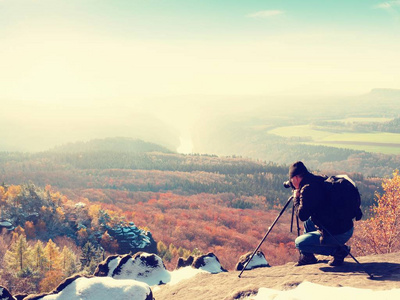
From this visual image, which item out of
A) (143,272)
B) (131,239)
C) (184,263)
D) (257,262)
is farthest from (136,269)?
(131,239)

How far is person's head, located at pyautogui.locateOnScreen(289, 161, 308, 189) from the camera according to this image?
30.9ft

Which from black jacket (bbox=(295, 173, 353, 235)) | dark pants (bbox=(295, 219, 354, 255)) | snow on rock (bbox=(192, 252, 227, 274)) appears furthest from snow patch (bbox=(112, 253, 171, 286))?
black jacket (bbox=(295, 173, 353, 235))

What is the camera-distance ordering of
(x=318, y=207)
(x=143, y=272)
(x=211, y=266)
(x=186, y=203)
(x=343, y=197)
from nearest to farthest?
(x=343, y=197) → (x=318, y=207) → (x=143, y=272) → (x=211, y=266) → (x=186, y=203)

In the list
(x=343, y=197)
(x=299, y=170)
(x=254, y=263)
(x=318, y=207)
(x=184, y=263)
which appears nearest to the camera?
(x=343, y=197)

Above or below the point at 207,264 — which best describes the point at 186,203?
below

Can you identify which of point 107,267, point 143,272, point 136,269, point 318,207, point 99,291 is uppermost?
point 318,207

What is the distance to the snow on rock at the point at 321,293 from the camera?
712 centimetres

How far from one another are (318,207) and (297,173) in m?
1.10

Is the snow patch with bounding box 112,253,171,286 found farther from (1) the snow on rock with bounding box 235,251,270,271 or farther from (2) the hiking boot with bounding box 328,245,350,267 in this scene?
(2) the hiking boot with bounding box 328,245,350,267

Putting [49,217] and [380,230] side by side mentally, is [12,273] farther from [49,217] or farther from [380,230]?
[380,230]

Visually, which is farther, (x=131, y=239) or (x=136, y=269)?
(x=131, y=239)

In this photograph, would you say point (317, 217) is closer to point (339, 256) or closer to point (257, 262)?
point (339, 256)

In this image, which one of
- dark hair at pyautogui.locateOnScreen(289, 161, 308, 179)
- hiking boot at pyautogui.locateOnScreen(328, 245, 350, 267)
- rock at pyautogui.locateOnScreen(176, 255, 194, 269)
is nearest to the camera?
dark hair at pyautogui.locateOnScreen(289, 161, 308, 179)

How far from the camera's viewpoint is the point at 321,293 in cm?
767
